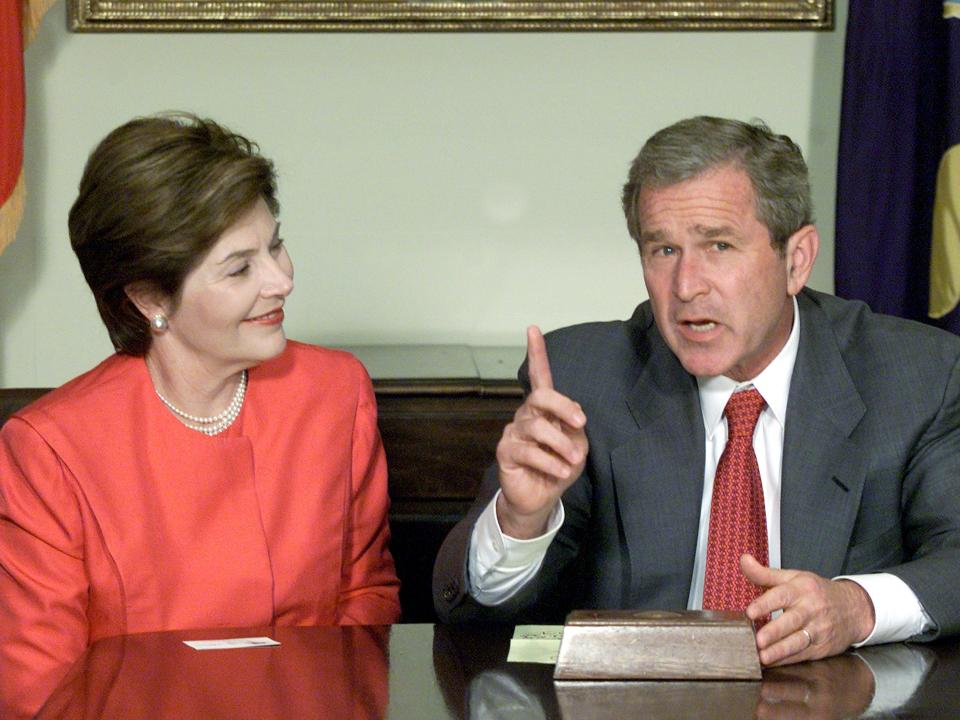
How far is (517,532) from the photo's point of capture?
2020 millimetres

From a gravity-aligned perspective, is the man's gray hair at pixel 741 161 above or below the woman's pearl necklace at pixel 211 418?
above

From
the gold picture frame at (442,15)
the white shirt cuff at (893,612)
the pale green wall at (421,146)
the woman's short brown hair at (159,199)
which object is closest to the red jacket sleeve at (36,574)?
the woman's short brown hair at (159,199)

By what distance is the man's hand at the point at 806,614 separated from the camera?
1.77 meters

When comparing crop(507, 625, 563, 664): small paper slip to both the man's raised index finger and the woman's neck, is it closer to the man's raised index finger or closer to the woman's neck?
the man's raised index finger

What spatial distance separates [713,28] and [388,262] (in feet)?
3.83

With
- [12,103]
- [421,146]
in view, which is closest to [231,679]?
[12,103]

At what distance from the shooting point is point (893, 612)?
1.90 m

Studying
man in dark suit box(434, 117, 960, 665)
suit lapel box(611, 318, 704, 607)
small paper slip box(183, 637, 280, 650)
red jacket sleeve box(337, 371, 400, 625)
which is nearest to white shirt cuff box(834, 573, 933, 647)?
man in dark suit box(434, 117, 960, 665)

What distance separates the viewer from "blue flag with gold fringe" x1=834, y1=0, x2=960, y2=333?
11.9ft

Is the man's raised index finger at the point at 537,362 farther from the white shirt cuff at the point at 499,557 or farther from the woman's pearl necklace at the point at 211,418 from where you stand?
the woman's pearl necklace at the point at 211,418

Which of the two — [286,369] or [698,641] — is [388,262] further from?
[698,641]

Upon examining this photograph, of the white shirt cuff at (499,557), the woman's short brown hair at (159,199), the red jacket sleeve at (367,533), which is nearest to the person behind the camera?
the white shirt cuff at (499,557)

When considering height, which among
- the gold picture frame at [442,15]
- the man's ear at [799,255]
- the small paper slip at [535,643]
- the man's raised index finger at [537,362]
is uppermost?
the gold picture frame at [442,15]

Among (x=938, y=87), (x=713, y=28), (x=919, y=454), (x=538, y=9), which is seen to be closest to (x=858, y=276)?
(x=938, y=87)
